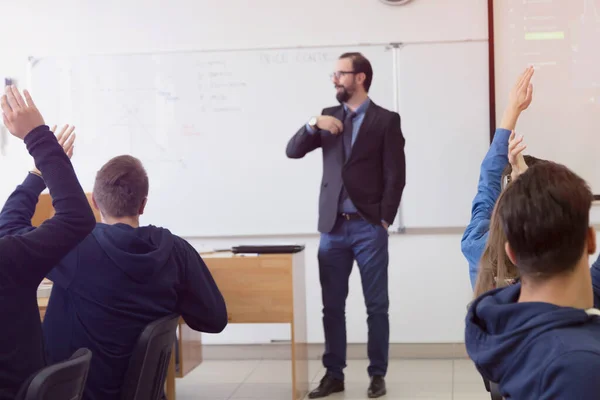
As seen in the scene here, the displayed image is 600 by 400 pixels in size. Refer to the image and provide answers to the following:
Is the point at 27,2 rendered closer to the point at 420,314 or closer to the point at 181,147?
the point at 181,147

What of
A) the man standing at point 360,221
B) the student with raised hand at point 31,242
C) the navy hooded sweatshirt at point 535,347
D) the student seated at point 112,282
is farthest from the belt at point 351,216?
the navy hooded sweatshirt at point 535,347

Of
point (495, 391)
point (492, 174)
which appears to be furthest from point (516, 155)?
point (495, 391)

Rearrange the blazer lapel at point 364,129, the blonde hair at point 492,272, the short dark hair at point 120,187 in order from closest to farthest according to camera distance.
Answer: the blonde hair at point 492,272 → the short dark hair at point 120,187 → the blazer lapel at point 364,129

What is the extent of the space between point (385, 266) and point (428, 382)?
739 mm

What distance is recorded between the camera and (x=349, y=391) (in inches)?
166

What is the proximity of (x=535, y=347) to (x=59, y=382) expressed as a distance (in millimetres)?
1013

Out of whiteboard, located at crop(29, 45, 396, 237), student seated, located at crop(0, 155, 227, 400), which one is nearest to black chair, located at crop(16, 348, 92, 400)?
student seated, located at crop(0, 155, 227, 400)

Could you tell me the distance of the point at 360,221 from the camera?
4156 millimetres

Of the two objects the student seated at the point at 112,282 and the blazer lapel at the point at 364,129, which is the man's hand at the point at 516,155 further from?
the blazer lapel at the point at 364,129

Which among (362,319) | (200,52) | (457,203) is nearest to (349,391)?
(362,319)

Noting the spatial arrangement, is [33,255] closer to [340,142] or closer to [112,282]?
[112,282]

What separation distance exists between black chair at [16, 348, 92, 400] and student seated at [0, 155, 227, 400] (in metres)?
0.49

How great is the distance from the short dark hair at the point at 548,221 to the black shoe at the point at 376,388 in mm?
2939

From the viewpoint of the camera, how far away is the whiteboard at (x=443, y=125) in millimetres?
4871
